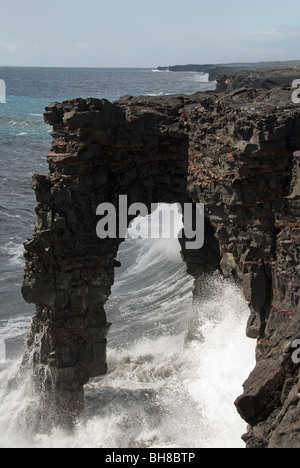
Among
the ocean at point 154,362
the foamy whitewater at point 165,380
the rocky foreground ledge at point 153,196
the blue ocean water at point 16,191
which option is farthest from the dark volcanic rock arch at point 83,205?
the blue ocean water at point 16,191

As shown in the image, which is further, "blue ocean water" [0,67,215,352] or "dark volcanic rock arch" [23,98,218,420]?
"blue ocean water" [0,67,215,352]

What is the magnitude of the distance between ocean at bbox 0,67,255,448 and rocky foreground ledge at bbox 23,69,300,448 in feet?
3.38

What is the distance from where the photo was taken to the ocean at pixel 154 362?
18.2 meters

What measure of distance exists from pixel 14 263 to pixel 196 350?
1212cm

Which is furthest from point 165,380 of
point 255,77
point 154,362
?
point 255,77

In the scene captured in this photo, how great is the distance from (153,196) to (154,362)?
21.0ft

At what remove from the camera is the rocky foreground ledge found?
15133 millimetres

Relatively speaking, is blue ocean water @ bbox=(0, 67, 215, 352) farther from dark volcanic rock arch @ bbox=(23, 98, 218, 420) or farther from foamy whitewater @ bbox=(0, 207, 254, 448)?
dark volcanic rock arch @ bbox=(23, 98, 218, 420)

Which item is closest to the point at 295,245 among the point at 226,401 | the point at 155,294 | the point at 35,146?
the point at 226,401

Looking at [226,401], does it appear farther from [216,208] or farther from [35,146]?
[35,146]

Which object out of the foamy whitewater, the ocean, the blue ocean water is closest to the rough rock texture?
the blue ocean water

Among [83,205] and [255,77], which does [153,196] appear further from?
[255,77]

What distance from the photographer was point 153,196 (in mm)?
19266

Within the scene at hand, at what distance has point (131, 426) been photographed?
1862 centimetres
